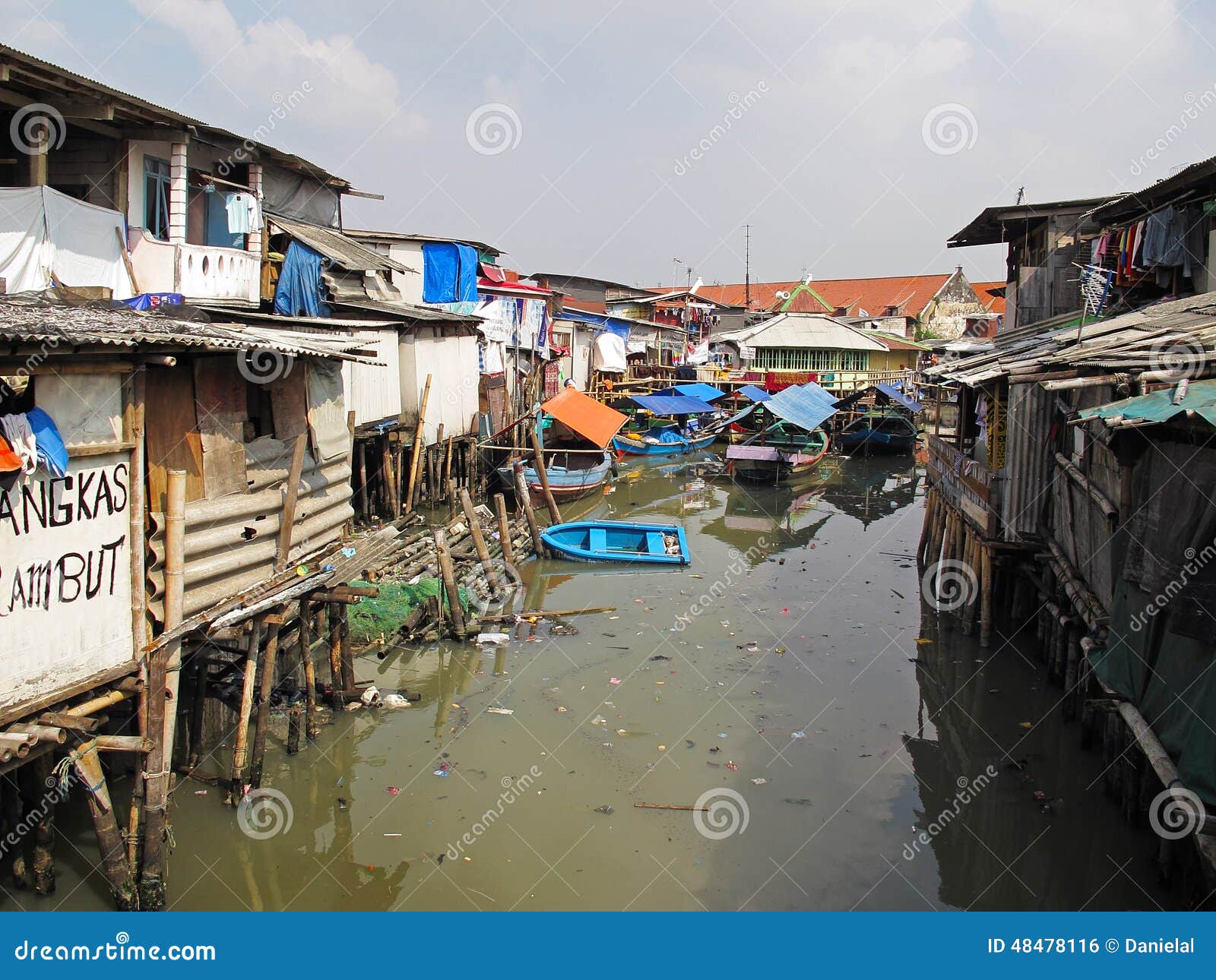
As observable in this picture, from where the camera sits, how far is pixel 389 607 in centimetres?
1191

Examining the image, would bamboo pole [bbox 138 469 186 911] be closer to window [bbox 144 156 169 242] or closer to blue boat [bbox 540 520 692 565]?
window [bbox 144 156 169 242]

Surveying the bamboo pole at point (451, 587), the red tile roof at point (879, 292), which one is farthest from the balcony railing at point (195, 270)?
the red tile roof at point (879, 292)

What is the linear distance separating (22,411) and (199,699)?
335 cm

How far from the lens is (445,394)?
2052 cm

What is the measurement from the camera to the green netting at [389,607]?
1158cm

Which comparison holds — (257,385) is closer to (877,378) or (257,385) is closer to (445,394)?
(445,394)

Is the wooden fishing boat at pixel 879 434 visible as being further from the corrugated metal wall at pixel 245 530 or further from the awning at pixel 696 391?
the corrugated metal wall at pixel 245 530

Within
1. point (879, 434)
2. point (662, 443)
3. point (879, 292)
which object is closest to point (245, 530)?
point (662, 443)

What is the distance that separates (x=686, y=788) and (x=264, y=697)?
3.99 metres

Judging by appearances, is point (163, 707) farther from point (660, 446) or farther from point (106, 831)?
point (660, 446)

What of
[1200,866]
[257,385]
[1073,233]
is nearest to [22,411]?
[257,385]

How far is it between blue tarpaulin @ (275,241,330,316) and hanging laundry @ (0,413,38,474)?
9.78 m

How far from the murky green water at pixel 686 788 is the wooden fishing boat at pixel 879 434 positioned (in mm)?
19824

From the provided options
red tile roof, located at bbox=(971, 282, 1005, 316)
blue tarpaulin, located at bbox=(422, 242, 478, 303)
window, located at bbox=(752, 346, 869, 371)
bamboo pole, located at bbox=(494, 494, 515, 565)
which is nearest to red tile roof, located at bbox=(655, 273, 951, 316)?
red tile roof, located at bbox=(971, 282, 1005, 316)
